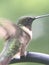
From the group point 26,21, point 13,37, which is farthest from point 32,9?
point 13,37

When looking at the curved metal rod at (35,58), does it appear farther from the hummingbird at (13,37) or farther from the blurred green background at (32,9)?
the blurred green background at (32,9)

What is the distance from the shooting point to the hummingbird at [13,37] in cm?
223

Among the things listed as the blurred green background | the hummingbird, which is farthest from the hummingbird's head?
the blurred green background

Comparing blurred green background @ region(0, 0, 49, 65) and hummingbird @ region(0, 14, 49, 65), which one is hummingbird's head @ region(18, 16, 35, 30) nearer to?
hummingbird @ region(0, 14, 49, 65)

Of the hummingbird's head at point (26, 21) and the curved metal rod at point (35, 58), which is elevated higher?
the hummingbird's head at point (26, 21)

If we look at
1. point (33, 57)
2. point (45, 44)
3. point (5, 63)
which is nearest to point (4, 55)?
point (5, 63)

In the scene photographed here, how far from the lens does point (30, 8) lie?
480cm

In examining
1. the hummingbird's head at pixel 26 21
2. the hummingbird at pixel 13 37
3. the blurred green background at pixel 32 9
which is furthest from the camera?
the blurred green background at pixel 32 9

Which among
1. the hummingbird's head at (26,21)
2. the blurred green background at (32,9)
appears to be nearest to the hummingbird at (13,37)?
the hummingbird's head at (26,21)

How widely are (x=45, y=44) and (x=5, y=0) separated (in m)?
0.95

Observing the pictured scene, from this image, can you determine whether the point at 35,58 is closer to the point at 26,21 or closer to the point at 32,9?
the point at 26,21

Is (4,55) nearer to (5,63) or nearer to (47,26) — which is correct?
(5,63)

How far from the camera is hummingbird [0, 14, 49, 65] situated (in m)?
2.23

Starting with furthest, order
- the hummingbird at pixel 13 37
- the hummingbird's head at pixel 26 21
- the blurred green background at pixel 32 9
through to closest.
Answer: the blurred green background at pixel 32 9
the hummingbird's head at pixel 26 21
the hummingbird at pixel 13 37
